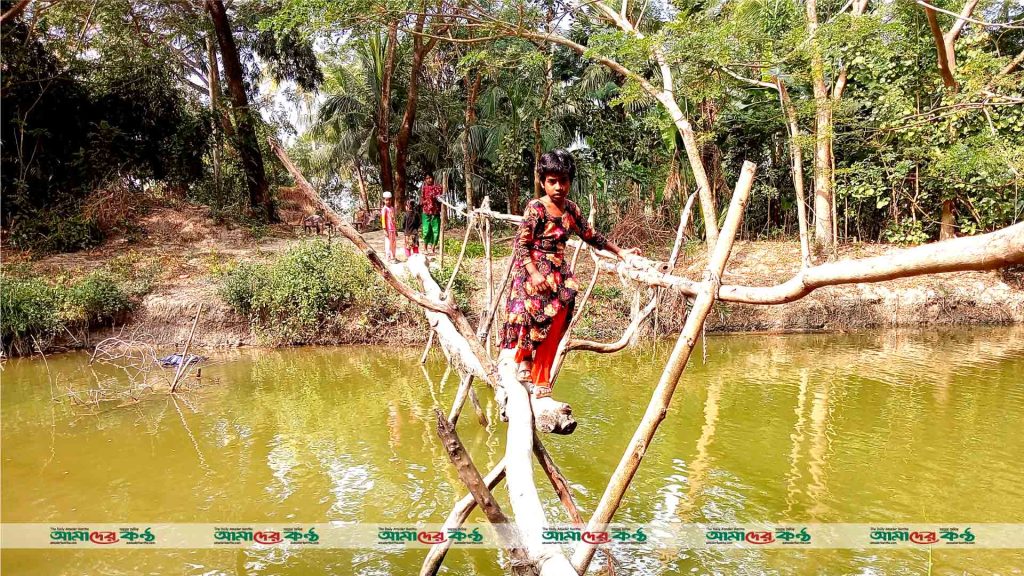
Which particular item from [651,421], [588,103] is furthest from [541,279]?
[588,103]

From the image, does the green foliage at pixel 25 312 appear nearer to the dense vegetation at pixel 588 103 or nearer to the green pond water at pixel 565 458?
the green pond water at pixel 565 458

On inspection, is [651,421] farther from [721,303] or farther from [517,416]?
[721,303]

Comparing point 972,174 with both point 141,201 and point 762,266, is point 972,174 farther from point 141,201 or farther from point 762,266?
point 141,201

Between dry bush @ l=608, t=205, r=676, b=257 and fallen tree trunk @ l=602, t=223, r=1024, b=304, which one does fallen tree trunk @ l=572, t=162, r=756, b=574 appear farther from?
dry bush @ l=608, t=205, r=676, b=257

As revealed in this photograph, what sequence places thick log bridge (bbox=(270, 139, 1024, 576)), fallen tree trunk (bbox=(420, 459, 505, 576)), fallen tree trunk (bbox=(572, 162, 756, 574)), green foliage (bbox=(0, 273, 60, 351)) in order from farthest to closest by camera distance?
1. green foliage (bbox=(0, 273, 60, 351))
2. fallen tree trunk (bbox=(420, 459, 505, 576))
3. fallen tree trunk (bbox=(572, 162, 756, 574))
4. thick log bridge (bbox=(270, 139, 1024, 576))

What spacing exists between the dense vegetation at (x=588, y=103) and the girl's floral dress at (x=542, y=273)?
7273 millimetres

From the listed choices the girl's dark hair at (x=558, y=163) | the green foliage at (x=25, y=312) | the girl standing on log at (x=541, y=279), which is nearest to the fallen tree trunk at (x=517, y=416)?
the girl standing on log at (x=541, y=279)

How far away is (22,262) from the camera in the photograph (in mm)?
11203

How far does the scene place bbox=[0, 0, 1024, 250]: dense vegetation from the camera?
10211 millimetres

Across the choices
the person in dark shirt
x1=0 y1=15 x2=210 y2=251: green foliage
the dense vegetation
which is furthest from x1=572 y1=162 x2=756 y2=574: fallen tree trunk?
x1=0 y1=15 x2=210 y2=251: green foliage

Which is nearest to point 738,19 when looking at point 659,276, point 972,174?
point 972,174

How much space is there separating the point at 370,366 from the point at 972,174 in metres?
12.1

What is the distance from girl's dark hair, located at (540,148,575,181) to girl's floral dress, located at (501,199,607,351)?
166mm

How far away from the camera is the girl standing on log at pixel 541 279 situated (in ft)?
9.46
